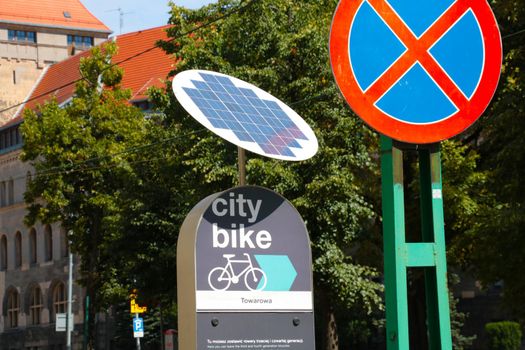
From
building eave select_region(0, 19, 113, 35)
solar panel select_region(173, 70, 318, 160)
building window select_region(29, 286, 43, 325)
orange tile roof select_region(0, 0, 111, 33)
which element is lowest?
solar panel select_region(173, 70, 318, 160)

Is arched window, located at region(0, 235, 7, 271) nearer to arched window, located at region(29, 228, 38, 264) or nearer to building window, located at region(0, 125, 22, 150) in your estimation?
arched window, located at region(29, 228, 38, 264)

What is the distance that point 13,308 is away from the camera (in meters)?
79.6

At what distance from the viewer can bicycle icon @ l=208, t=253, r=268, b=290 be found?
820 centimetres

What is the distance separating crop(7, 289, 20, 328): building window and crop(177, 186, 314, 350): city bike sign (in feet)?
237

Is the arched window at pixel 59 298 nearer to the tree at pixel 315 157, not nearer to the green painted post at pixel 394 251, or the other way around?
the tree at pixel 315 157

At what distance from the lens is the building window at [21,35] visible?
291 feet

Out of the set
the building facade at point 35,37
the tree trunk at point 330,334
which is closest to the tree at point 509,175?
the tree trunk at point 330,334

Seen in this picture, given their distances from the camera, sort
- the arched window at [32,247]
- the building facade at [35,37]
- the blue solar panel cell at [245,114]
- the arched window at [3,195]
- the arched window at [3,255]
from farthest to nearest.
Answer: the building facade at [35,37], the arched window at [3,255], the arched window at [3,195], the arched window at [32,247], the blue solar panel cell at [245,114]

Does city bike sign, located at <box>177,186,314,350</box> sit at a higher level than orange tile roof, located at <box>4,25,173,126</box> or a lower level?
lower

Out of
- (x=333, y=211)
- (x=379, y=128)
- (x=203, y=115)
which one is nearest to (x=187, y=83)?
(x=203, y=115)

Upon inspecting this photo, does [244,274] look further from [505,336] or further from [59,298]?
[59,298]

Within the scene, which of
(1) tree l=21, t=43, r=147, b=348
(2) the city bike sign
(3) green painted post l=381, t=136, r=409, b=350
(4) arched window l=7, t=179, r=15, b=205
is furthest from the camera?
(4) arched window l=7, t=179, r=15, b=205

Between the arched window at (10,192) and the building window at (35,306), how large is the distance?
6271 millimetres

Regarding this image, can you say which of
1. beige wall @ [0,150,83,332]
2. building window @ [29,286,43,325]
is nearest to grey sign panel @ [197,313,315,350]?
beige wall @ [0,150,83,332]
